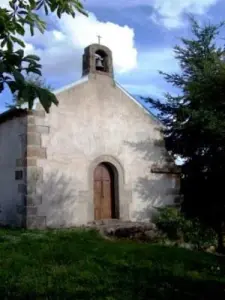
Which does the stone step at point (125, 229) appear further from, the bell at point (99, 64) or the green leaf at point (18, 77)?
the green leaf at point (18, 77)

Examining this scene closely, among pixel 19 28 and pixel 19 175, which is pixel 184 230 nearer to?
pixel 19 175

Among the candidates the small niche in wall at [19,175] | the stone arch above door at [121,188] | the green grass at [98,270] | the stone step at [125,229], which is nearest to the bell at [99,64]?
the stone arch above door at [121,188]

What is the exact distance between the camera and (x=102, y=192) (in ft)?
37.1

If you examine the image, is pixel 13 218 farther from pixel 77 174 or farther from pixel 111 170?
pixel 111 170

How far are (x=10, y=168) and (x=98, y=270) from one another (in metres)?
5.13

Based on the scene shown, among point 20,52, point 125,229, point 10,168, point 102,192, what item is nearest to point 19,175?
point 10,168

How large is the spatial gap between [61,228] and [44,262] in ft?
10.6

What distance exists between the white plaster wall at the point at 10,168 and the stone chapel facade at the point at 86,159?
0.03 m

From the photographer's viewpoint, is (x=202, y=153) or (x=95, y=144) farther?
(x=202, y=153)

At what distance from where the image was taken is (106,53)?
12305 millimetres

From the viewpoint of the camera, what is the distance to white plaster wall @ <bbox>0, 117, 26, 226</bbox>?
1021cm

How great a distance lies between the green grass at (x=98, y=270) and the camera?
5543 mm

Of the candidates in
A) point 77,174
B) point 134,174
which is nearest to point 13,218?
point 77,174

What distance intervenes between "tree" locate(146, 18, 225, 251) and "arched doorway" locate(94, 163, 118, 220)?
2708 mm
